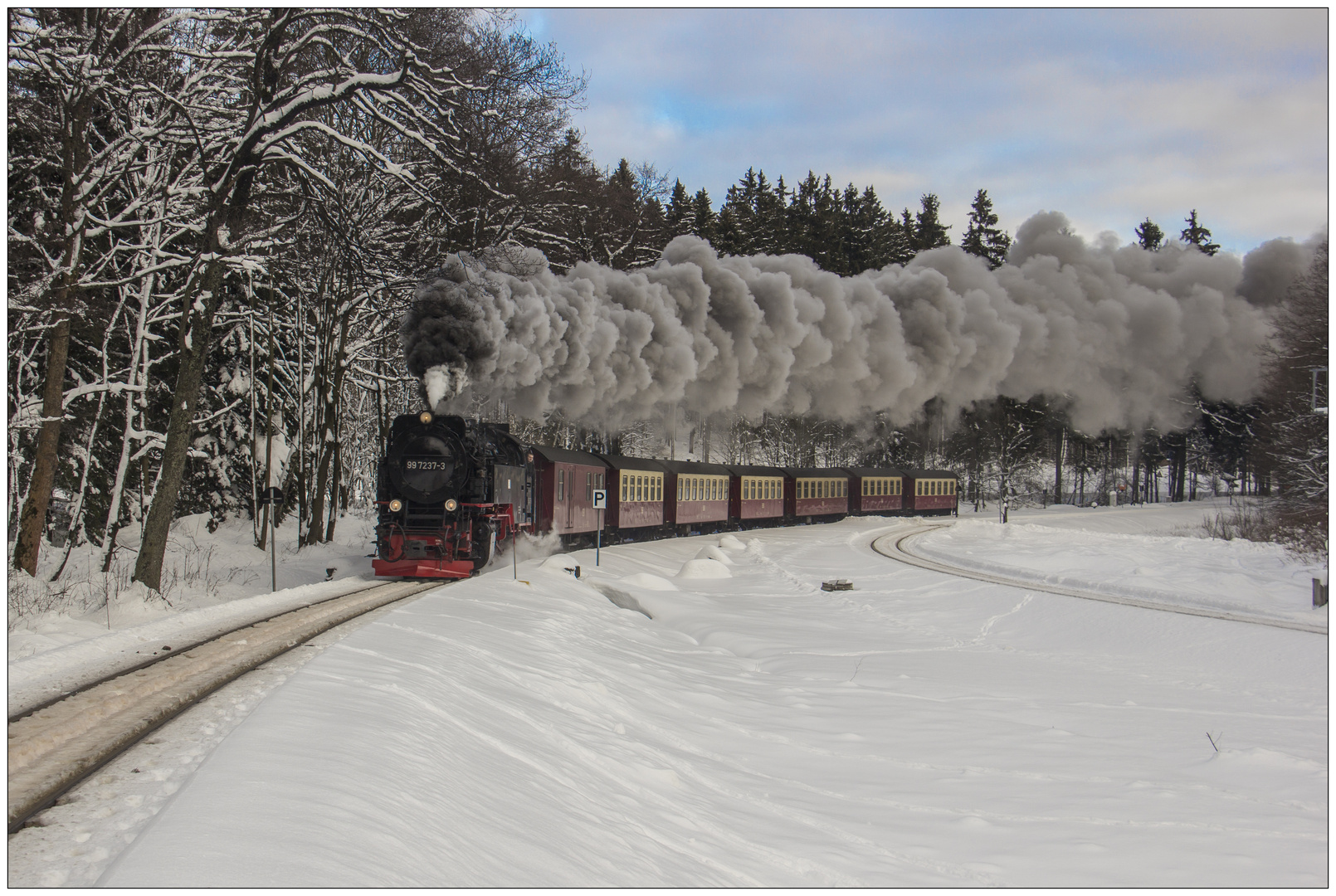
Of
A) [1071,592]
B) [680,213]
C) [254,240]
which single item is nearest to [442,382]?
[254,240]

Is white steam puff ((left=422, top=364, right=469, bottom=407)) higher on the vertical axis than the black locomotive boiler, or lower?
higher

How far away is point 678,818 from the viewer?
5.78 m

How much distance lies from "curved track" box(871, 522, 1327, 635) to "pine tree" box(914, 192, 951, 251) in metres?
35.4

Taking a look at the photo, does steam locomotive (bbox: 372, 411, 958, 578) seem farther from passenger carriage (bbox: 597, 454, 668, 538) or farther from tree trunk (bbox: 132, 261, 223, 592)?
tree trunk (bbox: 132, 261, 223, 592)

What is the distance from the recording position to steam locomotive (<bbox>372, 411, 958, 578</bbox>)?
16.1m

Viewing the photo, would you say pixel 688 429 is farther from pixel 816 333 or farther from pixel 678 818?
pixel 678 818

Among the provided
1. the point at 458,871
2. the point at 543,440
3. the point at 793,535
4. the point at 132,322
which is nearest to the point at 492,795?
the point at 458,871

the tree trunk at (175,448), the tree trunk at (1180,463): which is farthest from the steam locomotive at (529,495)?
the tree trunk at (1180,463)

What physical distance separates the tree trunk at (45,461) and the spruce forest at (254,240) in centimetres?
4

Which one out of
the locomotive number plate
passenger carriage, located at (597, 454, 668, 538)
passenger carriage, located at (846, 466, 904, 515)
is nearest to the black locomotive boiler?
the locomotive number plate

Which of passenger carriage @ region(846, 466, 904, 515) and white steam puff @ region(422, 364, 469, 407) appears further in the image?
passenger carriage @ region(846, 466, 904, 515)

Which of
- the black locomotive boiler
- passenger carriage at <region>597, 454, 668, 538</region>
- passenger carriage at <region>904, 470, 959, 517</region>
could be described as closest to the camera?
the black locomotive boiler

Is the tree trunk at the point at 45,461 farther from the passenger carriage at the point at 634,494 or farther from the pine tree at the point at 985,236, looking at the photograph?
the pine tree at the point at 985,236

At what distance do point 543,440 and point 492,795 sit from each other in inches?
1426
